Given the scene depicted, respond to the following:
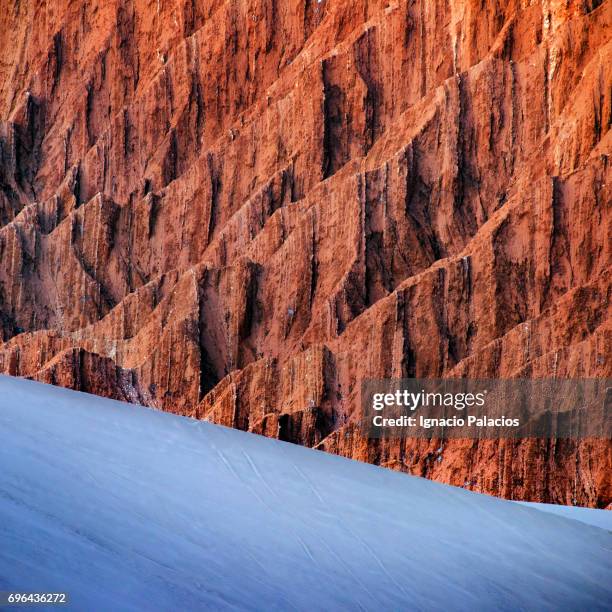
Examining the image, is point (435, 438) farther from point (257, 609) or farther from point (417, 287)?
point (257, 609)

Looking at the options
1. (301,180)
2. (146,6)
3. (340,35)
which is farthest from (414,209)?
(146,6)

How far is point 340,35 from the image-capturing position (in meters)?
30.8

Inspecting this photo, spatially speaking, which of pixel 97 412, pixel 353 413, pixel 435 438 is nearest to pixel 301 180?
pixel 353 413

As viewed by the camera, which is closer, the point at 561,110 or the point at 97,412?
the point at 97,412

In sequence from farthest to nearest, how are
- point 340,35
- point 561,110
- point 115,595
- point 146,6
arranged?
1. point 146,6
2. point 340,35
3. point 561,110
4. point 115,595

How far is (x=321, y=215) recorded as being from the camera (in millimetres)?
26453

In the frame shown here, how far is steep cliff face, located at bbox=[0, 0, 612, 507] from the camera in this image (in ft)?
74.2

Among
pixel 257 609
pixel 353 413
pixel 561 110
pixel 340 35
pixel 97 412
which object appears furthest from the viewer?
pixel 340 35

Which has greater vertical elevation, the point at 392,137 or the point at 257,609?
the point at 392,137

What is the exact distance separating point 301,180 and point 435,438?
9815 mm

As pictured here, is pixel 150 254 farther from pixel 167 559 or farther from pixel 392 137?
pixel 167 559

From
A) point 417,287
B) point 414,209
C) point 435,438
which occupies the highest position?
point 414,209

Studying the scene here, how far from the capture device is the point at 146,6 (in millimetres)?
35406

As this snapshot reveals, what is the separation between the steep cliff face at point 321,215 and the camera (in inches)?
890
